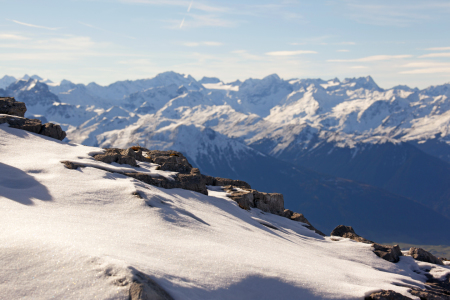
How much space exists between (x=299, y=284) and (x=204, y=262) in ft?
15.0

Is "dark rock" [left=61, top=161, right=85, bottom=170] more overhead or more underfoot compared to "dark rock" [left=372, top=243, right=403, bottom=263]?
more overhead

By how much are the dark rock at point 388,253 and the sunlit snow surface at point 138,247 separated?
0.59 meters

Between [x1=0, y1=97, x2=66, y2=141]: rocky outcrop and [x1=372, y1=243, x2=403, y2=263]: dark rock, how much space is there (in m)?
31.4

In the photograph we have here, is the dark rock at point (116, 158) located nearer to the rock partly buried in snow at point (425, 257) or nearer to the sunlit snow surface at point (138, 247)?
the sunlit snow surface at point (138, 247)

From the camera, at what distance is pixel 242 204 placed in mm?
32750

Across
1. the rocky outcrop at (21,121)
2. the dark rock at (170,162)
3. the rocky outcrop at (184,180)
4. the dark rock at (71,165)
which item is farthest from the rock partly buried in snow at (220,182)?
the rocky outcrop at (21,121)

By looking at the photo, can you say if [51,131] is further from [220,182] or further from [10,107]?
[220,182]

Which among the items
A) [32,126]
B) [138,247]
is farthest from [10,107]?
[138,247]

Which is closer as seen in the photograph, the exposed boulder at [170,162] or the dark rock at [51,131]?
the exposed boulder at [170,162]

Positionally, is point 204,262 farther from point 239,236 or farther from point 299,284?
point 239,236

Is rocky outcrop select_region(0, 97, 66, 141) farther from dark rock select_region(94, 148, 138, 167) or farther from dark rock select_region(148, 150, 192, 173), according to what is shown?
dark rock select_region(148, 150, 192, 173)

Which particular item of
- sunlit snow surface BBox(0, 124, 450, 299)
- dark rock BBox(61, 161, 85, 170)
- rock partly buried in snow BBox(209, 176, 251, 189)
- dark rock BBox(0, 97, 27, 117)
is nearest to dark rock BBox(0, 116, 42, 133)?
dark rock BBox(0, 97, 27, 117)

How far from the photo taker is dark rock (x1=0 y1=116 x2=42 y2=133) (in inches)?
1298

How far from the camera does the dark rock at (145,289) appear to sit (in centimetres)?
1232
